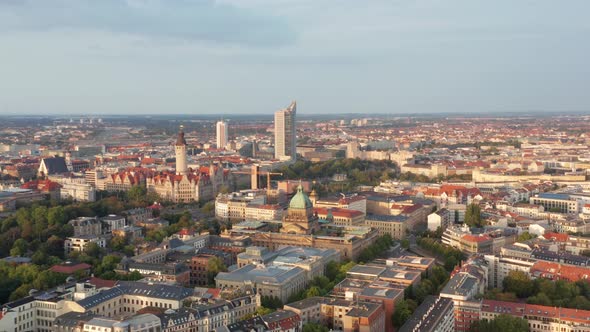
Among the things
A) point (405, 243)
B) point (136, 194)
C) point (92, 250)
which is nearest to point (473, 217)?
point (405, 243)

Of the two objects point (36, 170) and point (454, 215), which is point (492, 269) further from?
point (36, 170)

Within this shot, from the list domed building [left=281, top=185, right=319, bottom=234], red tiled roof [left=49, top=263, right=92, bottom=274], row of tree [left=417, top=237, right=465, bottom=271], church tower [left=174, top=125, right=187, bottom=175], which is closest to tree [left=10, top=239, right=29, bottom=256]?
red tiled roof [left=49, top=263, right=92, bottom=274]

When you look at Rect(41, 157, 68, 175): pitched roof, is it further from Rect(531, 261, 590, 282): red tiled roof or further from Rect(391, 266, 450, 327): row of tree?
Rect(531, 261, 590, 282): red tiled roof

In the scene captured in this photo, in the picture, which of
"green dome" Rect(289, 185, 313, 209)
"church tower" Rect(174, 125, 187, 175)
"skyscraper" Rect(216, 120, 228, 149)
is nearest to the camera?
"green dome" Rect(289, 185, 313, 209)

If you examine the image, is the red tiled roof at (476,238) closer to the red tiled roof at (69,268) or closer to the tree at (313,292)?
the tree at (313,292)

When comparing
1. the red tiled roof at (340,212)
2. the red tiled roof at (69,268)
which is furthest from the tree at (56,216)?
the red tiled roof at (340,212)

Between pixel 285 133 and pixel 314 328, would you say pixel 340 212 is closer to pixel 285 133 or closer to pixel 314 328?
pixel 314 328

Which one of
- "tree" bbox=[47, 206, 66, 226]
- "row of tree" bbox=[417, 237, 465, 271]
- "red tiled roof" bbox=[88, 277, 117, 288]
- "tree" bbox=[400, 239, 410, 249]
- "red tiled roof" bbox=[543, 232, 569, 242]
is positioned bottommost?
"tree" bbox=[400, 239, 410, 249]
